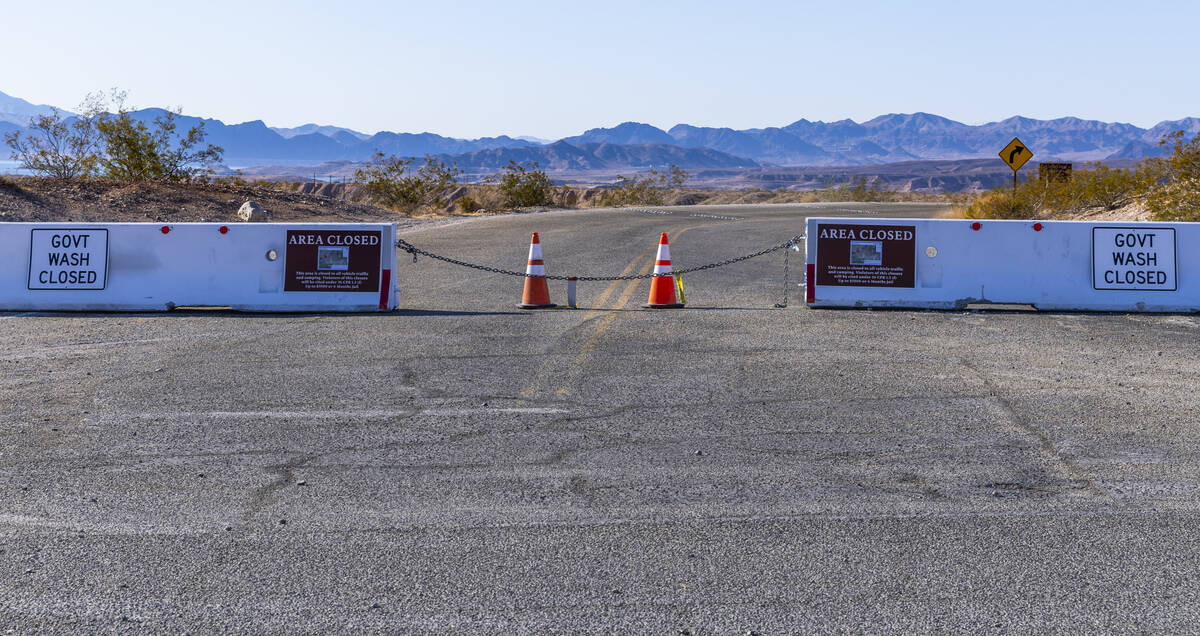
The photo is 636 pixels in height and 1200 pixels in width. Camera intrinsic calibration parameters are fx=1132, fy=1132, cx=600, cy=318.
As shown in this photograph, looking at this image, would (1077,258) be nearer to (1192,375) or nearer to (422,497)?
(1192,375)

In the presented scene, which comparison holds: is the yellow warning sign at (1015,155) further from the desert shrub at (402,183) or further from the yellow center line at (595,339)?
the desert shrub at (402,183)

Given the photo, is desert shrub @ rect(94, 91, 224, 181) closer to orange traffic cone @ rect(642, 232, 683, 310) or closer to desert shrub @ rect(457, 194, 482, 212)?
desert shrub @ rect(457, 194, 482, 212)

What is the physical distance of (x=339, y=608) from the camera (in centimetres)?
428

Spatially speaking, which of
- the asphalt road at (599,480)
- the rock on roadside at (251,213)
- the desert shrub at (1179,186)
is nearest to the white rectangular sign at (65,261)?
the asphalt road at (599,480)

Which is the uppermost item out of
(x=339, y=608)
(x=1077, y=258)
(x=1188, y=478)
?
(x=1077, y=258)

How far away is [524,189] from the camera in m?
49.6

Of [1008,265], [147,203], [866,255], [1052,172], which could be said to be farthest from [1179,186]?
[147,203]

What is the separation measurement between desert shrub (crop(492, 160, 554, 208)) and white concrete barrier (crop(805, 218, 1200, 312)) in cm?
3624

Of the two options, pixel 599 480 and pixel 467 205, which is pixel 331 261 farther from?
pixel 467 205

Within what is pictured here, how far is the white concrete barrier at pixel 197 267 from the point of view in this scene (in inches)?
489

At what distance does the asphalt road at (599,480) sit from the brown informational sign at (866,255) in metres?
1.77

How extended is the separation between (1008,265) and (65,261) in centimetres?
1045

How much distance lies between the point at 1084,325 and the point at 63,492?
945cm

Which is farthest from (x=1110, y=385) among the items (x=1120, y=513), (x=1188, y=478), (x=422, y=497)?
(x=422, y=497)
